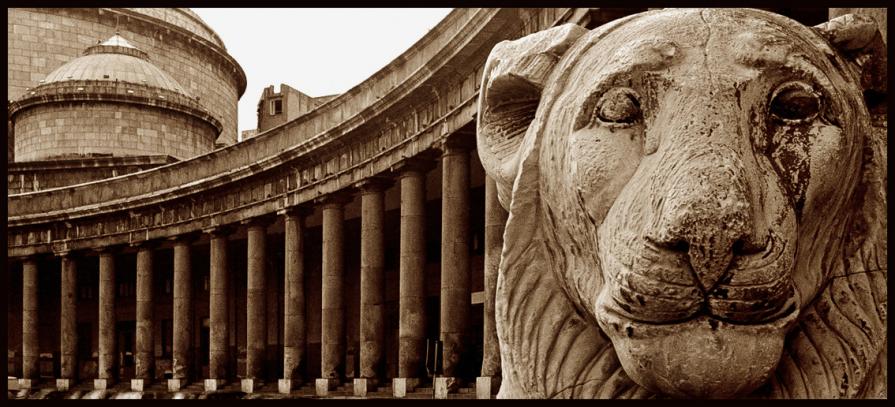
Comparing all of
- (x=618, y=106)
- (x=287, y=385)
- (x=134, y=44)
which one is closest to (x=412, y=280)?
(x=287, y=385)

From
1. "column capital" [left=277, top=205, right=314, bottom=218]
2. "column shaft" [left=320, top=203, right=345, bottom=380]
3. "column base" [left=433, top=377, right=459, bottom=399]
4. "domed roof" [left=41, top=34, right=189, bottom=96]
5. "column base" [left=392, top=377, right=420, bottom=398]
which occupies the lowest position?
"column base" [left=392, top=377, right=420, bottom=398]

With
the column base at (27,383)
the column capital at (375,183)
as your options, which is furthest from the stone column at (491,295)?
the column base at (27,383)

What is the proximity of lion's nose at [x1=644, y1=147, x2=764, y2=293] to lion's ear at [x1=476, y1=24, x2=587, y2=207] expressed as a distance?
719mm

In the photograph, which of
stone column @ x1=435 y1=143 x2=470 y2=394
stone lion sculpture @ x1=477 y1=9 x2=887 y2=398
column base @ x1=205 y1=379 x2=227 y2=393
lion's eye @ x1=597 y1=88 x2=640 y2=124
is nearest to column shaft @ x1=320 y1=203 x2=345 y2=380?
column base @ x1=205 y1=379 x2=227 y2=393

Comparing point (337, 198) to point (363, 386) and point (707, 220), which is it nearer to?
point (363, 386)

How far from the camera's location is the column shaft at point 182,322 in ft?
139

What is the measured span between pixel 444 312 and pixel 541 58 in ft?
79.9

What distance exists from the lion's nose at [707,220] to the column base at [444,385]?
23210 millimetres

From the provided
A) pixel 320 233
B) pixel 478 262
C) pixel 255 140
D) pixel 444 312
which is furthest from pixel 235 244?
pixel 444 312

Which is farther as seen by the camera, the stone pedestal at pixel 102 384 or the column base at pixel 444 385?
the stone pedestal at pixel 102 384

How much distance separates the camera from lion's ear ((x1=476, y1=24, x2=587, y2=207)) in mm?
3648

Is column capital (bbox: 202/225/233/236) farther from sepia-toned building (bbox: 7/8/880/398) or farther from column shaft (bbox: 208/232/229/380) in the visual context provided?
column shaft (bbox: 208/232/229/380)

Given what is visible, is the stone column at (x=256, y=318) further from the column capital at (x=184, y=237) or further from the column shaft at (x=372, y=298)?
the column shaft at (x=372, y=298)

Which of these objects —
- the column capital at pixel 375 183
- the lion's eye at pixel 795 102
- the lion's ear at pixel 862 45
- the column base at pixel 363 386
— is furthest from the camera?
the column capital at pixel 375 183
